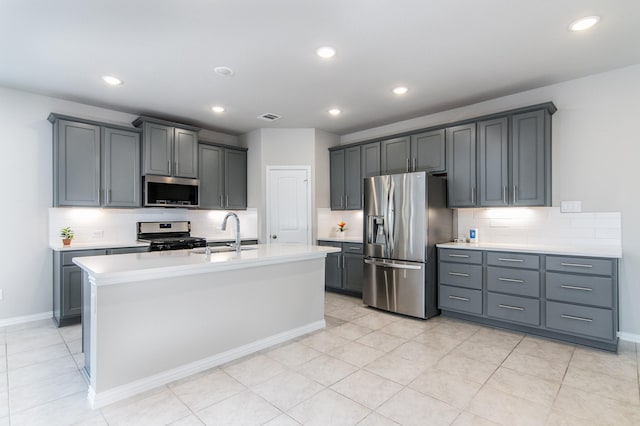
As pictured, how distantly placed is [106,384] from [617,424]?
3.19 m

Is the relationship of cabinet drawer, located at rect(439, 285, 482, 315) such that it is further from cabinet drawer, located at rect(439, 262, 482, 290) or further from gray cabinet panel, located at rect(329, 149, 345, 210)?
gray cabinet panel, located at rect(329, 149, 345, 210)

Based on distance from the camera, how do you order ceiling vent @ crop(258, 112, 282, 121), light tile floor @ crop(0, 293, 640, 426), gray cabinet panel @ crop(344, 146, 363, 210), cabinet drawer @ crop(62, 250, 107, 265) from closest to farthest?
light tile floor @ crop(0, 293, 640, 426) → cabinet drawer @ crop(62, 250, 107, 265) → ceiling vent @ crop(258, 112, 282, 121) → gray cabinet panel @ crop(344, 146, 363, 210)

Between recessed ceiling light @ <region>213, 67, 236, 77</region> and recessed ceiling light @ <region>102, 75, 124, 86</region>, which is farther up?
recessed ceiling light @ <region>213, 67, 236, 77</region>

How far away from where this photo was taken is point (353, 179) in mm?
5336

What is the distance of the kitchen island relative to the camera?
2229 mm

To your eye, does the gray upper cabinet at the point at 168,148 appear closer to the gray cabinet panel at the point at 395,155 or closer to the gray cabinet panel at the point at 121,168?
the gray cabinet panel at the point at 121,168

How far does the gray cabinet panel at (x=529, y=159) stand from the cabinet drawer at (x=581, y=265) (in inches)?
24.6

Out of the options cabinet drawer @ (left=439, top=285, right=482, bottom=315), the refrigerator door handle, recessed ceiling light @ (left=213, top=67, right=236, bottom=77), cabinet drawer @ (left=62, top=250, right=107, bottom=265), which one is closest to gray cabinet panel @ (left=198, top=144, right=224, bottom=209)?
cabinet drawer @ (left=62, top=250, right=107, bottom=265)

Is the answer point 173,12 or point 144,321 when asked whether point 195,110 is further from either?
point 144,321

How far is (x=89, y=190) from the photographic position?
4.07 metres

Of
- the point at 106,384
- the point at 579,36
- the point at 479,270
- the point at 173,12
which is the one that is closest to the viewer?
the point at 106,384

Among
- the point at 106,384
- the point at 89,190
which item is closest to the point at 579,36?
the point at 106,384

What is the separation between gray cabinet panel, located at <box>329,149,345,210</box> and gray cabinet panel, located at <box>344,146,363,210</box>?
82 millimetres

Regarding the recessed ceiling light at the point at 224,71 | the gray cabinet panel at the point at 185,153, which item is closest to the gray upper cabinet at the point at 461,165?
the recessed ceiling light at the point at 224,71
